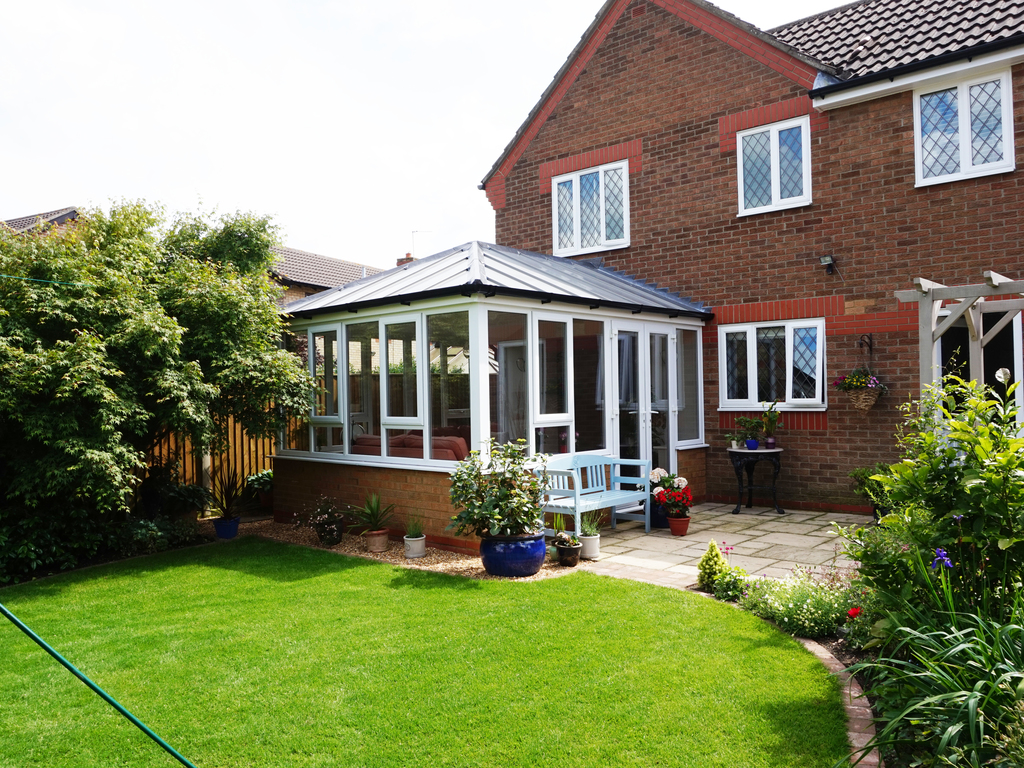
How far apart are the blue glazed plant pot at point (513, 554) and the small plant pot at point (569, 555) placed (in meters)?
0.41

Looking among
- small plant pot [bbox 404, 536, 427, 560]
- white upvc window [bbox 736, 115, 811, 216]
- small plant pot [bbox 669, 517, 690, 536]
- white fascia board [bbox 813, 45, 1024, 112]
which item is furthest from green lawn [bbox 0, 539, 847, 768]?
white fascia board [bbox 813, 45, 1024, 112]

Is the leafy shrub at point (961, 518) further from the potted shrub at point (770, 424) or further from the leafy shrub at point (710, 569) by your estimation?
the potted shrub at point (770, 424)

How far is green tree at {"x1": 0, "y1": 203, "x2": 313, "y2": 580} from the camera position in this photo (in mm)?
6863

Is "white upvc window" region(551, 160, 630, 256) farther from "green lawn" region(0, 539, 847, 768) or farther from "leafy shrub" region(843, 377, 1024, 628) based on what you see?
"leafy shrub" region(843, 377, 1024, 628)

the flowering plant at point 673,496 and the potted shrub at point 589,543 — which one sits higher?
the flowering plant at point 673,496

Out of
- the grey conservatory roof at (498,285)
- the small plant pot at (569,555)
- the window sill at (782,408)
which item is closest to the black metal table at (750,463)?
the window sill at (782,408)

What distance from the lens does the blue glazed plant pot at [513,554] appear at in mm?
6691

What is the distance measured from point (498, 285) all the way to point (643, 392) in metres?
3.23

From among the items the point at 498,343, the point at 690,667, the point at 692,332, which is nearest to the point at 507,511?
the point at 498,343

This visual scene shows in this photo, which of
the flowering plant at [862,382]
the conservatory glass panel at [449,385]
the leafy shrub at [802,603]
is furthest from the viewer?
the flowering plant at [862,382]

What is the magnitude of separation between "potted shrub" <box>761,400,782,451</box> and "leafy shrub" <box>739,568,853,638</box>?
4.42 metres

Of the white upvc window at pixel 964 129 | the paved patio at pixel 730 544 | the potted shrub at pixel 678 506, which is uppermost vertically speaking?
the white upvc window at pixel 964 129

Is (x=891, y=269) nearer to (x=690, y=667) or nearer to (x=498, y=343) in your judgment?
(x=498, y=343)

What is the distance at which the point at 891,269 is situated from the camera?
373 inches
